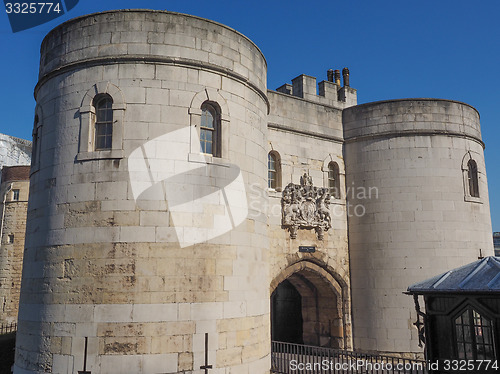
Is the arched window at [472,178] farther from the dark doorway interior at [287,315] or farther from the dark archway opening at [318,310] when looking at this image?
the dark doorway interior at [287,315]

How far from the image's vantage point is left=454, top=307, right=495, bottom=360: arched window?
331 inches

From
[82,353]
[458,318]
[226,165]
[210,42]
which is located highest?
[210,42]

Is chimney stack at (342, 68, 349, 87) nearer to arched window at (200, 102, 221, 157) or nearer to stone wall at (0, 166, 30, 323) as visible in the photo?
arched window at (200, 102, 221, 157)

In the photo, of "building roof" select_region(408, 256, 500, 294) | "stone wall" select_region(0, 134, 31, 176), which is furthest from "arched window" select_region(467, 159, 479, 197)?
"stone wall" select_region(0, 134, 31, 176)

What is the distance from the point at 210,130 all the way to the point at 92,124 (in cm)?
300

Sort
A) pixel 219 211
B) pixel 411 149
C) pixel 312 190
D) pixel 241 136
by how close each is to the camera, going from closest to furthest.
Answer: pixel 219 211
pixel 241 136
pixel 312 190
pixel 411 149

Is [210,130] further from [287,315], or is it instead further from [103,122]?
[287,315]

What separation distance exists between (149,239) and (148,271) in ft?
2.42

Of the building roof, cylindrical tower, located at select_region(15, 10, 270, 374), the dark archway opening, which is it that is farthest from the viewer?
the dark archway opening

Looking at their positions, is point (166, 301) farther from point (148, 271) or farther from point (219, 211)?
point (219, 211)

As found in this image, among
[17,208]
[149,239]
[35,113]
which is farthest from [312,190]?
[17,208]

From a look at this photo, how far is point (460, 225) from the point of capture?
17.1 m

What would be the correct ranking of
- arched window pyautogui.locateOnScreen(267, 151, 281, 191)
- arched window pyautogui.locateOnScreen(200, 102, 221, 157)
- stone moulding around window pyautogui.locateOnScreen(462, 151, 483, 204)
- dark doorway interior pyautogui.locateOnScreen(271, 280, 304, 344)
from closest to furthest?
arched window pyautogui.locateOnScreen(200, 102, 221, 157) < arched window pyautogui.locateOnScreen(267, 151, 281, 191) < stone moulding around window pyautogui.locateOnScreen(462, 151, 483, 204) < dark doorway interior pyautogui.locateOnScreen(271, 280, 304, 344)

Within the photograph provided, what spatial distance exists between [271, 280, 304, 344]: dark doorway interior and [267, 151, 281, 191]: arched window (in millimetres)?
6207
